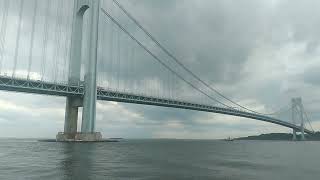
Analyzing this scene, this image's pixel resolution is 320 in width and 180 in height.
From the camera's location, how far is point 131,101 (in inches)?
3639

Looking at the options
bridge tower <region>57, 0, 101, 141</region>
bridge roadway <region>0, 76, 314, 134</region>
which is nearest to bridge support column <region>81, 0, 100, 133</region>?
bridge tower <region>57, 0, 101, 141</region>

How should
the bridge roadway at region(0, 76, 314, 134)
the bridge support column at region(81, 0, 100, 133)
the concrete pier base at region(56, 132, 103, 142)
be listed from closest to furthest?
1. the bridge roadway at region(0, 76, 314, 134)
2. the bridge support column at region(81, 0, 100, 133)
3. the concrete pier base at region(56, 132, 103, 142)

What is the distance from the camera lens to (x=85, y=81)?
83438 mm

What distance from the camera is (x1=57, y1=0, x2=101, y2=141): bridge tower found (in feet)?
268

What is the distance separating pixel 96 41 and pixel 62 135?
23553 millimetres

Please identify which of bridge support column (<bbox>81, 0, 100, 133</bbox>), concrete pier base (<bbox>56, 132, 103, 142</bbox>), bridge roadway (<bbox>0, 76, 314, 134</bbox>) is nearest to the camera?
bridge roadway (<bbox>0, 76, 314, 134</bbox>)

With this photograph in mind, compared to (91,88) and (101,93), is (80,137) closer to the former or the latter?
(91,88)

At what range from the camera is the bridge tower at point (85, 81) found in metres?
81.6

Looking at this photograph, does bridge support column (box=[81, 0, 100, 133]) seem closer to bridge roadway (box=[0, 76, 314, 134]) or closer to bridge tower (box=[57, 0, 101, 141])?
bridge tower (box=[57, 0, 101, 141])

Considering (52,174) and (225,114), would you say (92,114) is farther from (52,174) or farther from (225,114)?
(52,174)

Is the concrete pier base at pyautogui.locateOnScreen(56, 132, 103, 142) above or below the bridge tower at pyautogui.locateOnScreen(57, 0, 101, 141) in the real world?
below

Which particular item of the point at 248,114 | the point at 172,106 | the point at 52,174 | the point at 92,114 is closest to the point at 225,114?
the point at 248,114

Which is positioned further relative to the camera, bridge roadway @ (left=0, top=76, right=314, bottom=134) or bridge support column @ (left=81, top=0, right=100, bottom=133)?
bridge support column @ (left=81, top=0, right=100, bottom=133)

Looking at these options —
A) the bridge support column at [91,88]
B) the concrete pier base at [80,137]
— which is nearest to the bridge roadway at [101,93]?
the bridge support column at [91,88]
